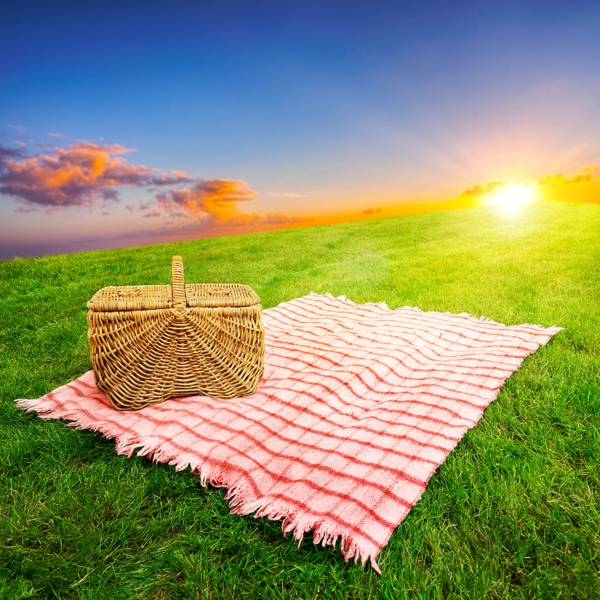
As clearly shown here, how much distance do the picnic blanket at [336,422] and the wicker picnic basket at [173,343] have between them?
121 millimetres

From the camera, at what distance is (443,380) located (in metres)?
3.04

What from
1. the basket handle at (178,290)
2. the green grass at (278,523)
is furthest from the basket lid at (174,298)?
the green grass at (278,523)

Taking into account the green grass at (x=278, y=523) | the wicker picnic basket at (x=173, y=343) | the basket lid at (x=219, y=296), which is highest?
the basket lid at (x=219, y=296)

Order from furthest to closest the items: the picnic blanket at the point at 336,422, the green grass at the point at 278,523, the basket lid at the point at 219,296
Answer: the basket lid at the point at 219,296
the picnic blanket at the point at 336,422
the green grass at the point at 278,523

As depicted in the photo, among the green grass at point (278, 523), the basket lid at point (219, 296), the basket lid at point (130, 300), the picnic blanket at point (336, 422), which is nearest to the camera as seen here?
the green grass at point (278, 523)

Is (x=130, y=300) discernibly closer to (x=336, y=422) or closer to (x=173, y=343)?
(x=173, y=343)

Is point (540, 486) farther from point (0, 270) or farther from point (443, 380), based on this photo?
point (0, 270)

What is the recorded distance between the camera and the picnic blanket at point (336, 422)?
1.92 m

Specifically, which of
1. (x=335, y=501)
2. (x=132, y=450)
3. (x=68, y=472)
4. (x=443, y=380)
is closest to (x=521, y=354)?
(x=443, y=380)

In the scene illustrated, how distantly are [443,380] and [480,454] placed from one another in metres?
0.81

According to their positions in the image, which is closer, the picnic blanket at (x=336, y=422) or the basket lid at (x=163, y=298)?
the picnic blanket at (x=336, y=422)

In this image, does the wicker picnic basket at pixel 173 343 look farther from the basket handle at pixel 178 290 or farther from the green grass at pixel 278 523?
the green grass at pixel 278 523

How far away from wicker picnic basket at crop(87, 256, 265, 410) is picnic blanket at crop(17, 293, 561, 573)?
121 mm

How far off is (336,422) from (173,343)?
1104 millimetres
